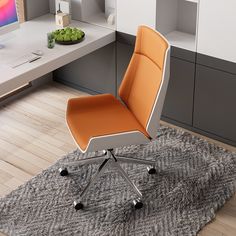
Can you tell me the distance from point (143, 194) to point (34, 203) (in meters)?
0.68

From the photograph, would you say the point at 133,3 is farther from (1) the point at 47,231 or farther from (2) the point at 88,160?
(1) the point at 47,231

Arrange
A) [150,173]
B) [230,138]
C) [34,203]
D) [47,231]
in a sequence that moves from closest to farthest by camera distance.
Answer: [47,231], [34,203], [150,173], [230,138]

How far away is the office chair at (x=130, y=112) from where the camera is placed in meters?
3.32

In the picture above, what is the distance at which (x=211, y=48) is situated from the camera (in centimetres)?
388

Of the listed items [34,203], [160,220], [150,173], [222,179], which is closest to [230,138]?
[222,179]

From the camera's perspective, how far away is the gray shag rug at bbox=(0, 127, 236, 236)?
11.1 feet

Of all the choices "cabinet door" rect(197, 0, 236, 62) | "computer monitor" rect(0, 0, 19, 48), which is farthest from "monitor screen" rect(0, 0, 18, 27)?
"cabinet door" rect(197, 0, 236, 62)

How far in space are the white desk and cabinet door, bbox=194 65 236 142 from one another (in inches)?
31.3

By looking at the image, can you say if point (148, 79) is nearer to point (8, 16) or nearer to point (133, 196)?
point (133, 196)

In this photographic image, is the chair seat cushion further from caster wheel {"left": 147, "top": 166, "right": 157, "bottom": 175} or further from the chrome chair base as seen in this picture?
caster wheel {"left": 147, "top": 166, "right": 157, "bottom": 175}

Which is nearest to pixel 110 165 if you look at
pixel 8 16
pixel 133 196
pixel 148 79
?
pixel 133 196

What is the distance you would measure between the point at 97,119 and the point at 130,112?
0.76 feet

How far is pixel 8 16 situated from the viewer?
13.0ft

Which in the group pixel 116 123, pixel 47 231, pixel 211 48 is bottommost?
pixel 47 231
